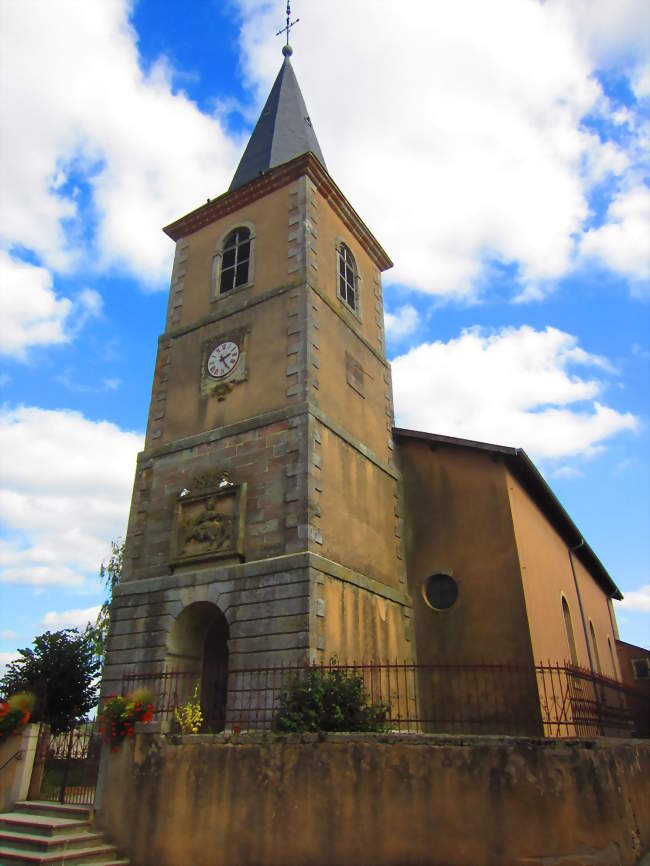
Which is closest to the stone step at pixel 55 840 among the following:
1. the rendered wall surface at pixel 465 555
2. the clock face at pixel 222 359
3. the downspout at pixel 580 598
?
the rendered wall surface at pixel 465 555

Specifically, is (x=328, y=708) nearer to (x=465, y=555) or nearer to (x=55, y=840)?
Answer: (x=55, y=840)

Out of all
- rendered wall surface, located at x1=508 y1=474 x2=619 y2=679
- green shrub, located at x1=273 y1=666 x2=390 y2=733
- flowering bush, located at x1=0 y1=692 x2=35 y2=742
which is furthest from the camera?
rendered wall surface, located at x1=508 y1=474 x2=619 y2=679

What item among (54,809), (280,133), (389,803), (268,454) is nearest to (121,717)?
(54,809)

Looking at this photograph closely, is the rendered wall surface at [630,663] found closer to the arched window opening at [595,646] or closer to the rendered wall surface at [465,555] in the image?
the arched window opening at [595,646]

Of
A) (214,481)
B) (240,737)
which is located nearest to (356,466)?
(214,481)

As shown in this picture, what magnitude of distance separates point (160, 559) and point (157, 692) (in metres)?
2.58

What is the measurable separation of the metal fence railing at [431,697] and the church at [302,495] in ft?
0.88

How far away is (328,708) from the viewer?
8617mm

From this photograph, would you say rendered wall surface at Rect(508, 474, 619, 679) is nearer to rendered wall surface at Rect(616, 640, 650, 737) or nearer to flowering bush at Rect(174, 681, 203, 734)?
rendered wall surface at Rect(616, 640, 650, 737)

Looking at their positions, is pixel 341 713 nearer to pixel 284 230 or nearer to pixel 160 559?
pixel 160 559

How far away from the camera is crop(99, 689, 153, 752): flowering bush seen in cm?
830

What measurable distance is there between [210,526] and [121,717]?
4.65m

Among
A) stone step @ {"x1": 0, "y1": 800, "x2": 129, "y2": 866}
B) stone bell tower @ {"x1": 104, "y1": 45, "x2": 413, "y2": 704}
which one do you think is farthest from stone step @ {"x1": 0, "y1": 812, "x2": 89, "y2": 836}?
stone bell tower @ {"x1": 104, "y1": 45, "x2": 413, "y2": 704}

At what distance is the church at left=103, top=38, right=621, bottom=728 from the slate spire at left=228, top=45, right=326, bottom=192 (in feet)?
1.08
